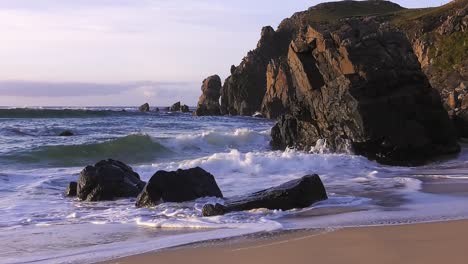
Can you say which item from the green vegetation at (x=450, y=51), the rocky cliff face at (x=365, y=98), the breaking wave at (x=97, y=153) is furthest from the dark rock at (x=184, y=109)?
the rocky cliff face at (x=365, y=98)

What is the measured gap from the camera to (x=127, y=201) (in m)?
10.0

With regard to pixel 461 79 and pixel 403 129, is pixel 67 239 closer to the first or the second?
pixel 403 129

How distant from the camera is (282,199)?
8.04 meters

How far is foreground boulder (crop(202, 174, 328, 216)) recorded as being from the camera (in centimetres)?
788

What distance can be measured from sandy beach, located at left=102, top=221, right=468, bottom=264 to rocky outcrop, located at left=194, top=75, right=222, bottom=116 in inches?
2436

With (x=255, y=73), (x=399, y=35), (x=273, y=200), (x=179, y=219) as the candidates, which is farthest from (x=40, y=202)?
(x=255, y=73)

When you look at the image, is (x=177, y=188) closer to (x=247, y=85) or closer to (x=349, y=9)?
(x=247, y=85)

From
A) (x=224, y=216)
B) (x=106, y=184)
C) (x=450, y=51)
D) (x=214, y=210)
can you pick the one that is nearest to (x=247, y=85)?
(x=450, y=51)

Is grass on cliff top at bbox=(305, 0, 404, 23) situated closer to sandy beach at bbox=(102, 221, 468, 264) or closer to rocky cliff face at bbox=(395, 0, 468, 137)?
rocky cliff face at bbox=(395, 0, 468, 137)

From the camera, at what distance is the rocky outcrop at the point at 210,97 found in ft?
226

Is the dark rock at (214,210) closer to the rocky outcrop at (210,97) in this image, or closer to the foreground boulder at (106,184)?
the foreground boulder at (106,184)

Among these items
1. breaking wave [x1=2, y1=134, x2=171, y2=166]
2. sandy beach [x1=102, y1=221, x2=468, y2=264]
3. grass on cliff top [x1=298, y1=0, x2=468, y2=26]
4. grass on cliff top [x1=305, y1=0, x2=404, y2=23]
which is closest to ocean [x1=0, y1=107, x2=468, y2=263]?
sandy beach [x1=102, y1=221, x2=468, y2=264]

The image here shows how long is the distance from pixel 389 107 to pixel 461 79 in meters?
15.3

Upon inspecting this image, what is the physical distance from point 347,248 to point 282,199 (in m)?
2.95
